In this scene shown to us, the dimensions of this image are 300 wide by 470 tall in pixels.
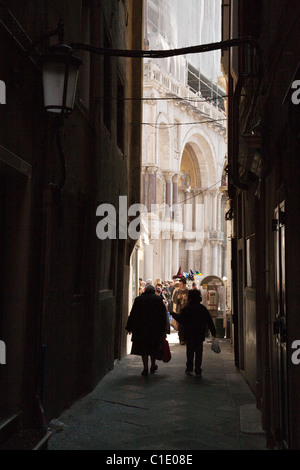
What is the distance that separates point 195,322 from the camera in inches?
470

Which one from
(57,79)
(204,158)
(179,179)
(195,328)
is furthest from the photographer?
(204,158)

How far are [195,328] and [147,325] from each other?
2.73 feet

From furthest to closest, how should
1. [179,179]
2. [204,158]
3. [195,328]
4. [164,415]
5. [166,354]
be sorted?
[204,158] → [179,179] → [195,328] → [166,354] → [164,415]

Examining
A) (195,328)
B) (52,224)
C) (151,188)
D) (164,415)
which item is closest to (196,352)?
(195,328)

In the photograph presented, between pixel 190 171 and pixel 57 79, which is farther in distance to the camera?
pixel 190 171

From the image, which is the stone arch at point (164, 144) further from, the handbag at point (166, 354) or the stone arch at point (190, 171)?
the handbag at point (166, 354)

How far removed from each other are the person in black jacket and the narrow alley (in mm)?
292

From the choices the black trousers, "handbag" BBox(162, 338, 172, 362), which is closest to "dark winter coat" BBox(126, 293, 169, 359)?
"handbag" BBox(162, 338, 172, 362)

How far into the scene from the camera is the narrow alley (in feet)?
21.8

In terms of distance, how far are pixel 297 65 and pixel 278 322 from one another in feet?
7.71

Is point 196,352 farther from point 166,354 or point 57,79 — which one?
point 57,79

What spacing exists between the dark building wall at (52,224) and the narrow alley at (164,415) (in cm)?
33

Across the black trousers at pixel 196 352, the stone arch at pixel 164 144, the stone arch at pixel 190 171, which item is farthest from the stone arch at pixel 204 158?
the black trousers at pixel 196 352
